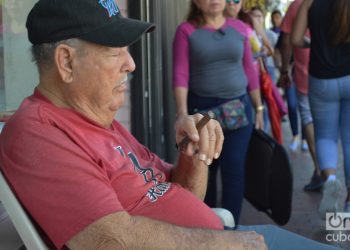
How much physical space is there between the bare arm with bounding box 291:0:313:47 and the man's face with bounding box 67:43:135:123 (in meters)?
2.37

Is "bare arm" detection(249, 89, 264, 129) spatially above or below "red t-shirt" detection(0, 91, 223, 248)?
below

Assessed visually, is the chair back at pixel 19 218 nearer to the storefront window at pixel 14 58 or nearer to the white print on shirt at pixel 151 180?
the white print on shirt at pixel 151 180

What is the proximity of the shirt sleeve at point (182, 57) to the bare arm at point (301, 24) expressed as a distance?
2.98ft

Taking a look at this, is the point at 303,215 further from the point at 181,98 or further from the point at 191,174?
the point at 191,174

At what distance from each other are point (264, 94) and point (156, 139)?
124cm

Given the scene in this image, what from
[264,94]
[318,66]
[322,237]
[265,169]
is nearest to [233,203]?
[265,169]

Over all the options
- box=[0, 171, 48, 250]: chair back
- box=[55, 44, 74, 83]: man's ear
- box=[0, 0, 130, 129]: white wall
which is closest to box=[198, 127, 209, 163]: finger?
box=[55, 44, 74, 83]: man's ear

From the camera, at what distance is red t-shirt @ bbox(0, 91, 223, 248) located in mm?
1533

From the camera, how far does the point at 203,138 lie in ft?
6.48

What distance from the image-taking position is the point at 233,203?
383cm

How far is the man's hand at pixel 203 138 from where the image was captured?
77.7 inches

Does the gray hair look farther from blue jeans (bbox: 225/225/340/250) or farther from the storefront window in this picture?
the storefront window

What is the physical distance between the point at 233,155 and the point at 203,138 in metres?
1.77

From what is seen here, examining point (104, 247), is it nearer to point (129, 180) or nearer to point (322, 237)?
point (129, 180)
